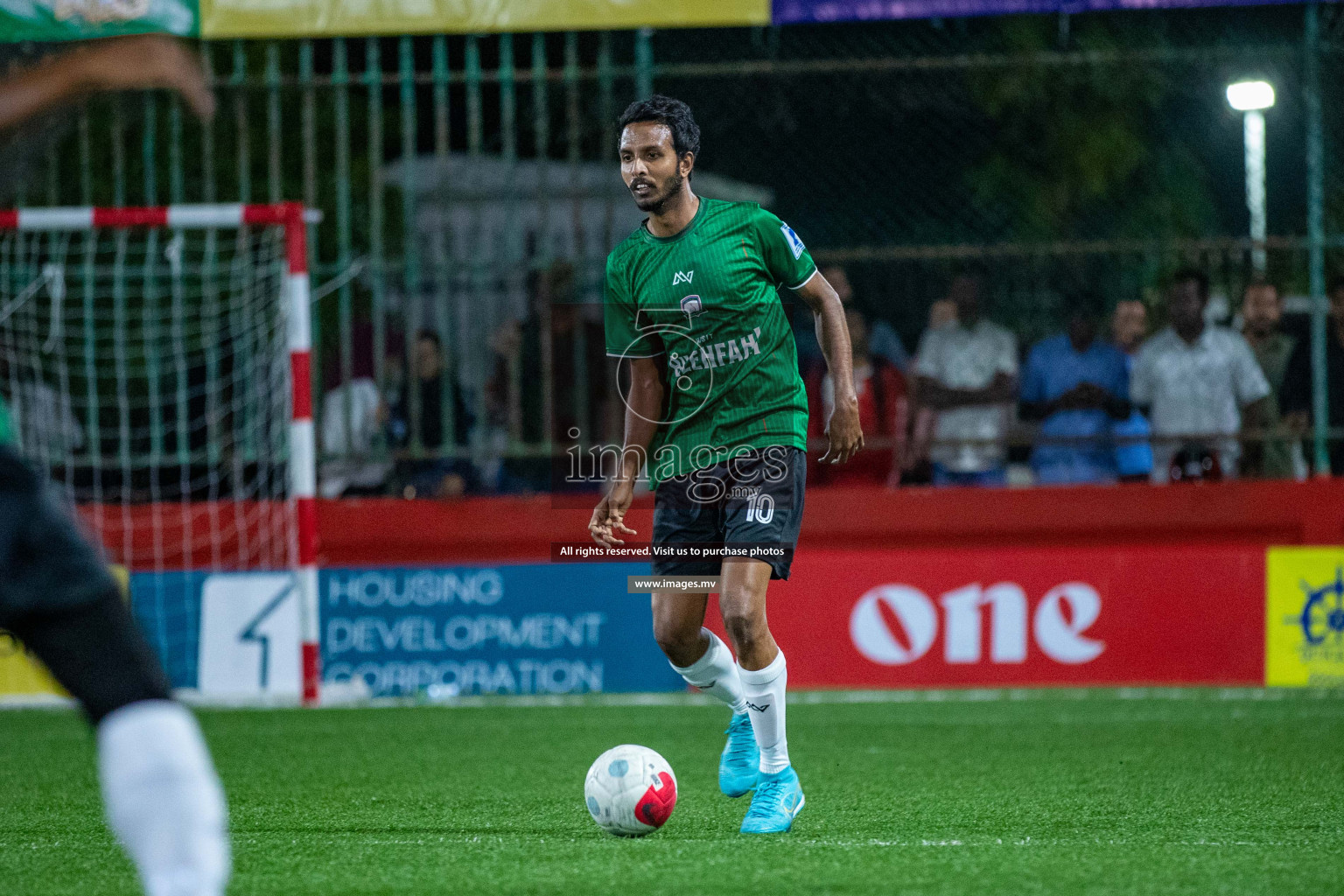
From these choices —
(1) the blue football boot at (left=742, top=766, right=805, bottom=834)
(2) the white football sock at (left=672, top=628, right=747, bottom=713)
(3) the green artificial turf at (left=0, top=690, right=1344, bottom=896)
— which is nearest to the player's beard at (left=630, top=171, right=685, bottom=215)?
(2) the white football sock at (left=672, top=628, right=747, bottom=713)

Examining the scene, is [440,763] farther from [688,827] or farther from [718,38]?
[718,38]

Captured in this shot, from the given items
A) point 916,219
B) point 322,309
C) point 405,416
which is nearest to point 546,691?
point 405,416

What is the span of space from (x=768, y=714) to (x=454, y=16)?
646 centimetres

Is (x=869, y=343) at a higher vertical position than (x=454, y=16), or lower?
lower

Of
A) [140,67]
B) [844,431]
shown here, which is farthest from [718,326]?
[140,67]

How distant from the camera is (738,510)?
5.43 meters

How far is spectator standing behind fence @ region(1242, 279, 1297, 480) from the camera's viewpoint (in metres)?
10.3

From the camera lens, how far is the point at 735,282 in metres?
5.56

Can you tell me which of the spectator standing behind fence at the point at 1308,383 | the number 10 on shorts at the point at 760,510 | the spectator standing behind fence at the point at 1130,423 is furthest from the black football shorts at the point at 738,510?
the spectator standing behind fence at the point at 1308,383

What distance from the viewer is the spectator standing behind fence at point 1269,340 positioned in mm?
10312

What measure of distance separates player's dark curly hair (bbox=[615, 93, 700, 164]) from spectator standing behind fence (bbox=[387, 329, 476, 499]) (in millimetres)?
5272

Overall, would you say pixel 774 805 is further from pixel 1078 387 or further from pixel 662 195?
pixel 1078 387

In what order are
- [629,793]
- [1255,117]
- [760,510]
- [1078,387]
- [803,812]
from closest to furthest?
[629,793] → [760,510] → [803,812] → [1078,387] → [1255,117]

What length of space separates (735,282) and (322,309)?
6352 mm
